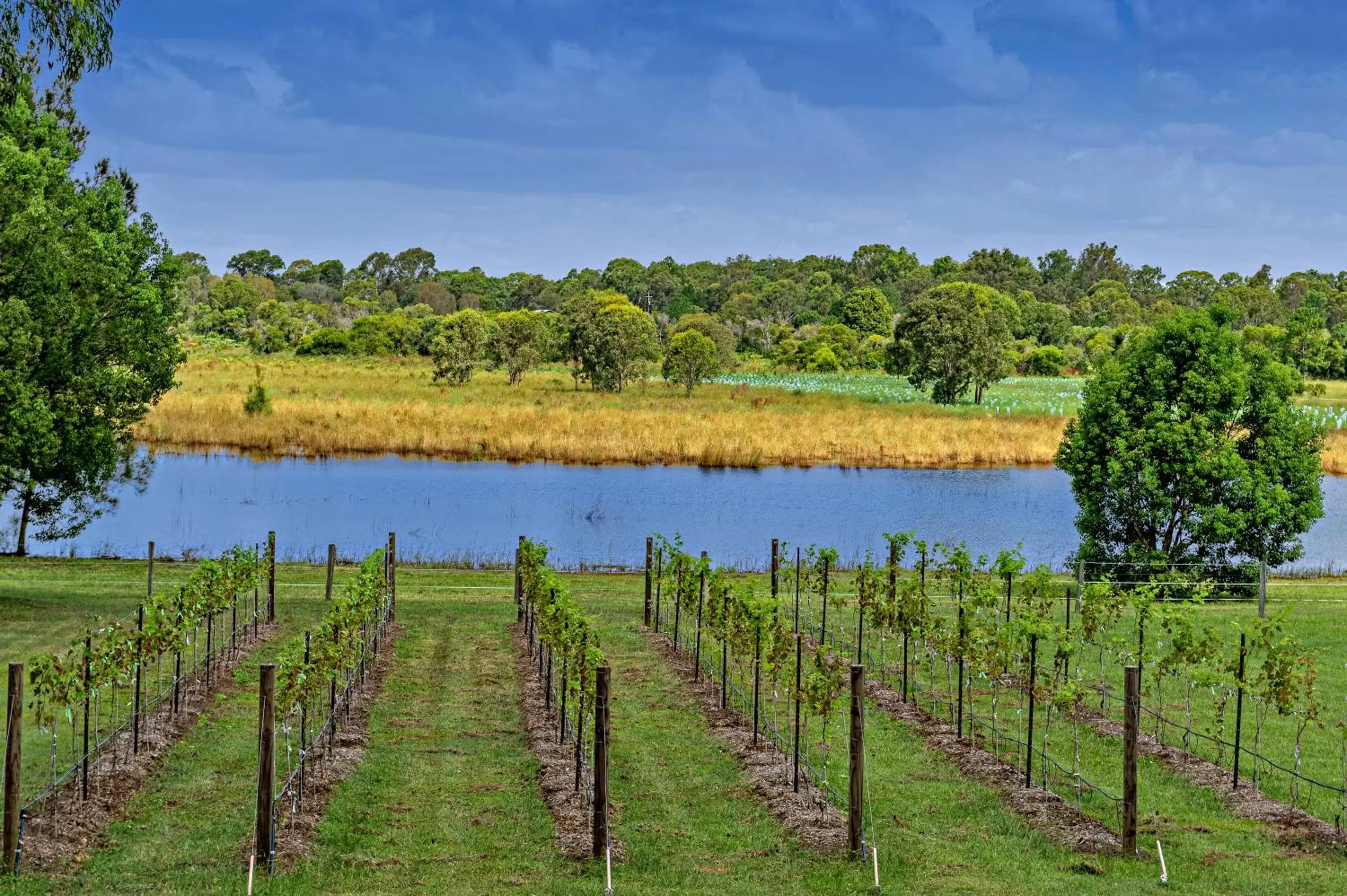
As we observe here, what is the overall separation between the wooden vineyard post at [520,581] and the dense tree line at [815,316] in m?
14.2

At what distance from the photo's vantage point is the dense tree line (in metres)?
83.6

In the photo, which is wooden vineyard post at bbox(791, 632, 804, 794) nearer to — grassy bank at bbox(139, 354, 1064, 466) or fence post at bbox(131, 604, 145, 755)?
fence post at bbox(131, 604, 145, 755)

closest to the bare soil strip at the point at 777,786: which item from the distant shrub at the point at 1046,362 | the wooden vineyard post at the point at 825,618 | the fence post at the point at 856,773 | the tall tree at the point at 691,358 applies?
the fence post at the point at 856,773

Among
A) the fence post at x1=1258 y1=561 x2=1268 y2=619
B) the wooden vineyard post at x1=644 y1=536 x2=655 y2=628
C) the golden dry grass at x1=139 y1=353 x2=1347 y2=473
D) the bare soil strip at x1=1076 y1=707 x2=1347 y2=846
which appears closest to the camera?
the bare soil strip at x1=1076 y1=707 x2=1347 y2=846

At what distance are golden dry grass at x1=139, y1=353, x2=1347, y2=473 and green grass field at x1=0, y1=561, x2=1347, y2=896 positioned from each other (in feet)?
128

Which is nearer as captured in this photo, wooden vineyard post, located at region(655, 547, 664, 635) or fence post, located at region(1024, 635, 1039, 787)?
fence post, located at region(1024, 635, 1039, 787)

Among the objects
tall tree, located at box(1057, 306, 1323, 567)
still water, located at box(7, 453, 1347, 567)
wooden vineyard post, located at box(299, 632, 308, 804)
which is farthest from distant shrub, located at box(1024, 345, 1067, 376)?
wooden vineyard post, located at box(299, 632, 308, 804)

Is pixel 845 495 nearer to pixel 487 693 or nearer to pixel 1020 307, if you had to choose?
pixel 487 693

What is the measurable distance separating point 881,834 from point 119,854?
6.91 m

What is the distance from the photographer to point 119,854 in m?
11.8

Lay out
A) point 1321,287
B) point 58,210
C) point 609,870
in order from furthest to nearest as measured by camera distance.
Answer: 1. point 1321,287
2. point 58,210
3. point 609,870

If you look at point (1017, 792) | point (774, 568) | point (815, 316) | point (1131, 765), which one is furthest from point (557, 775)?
point (815, 316)

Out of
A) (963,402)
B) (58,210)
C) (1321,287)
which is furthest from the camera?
(1321,287)

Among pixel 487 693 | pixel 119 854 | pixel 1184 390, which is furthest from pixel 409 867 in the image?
pixel 1184 390
